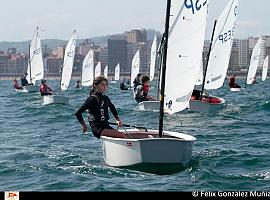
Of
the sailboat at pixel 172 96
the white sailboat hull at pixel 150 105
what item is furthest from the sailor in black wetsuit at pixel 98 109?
the white sailboat hull at pixel 150 105

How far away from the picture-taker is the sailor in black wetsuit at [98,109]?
9.10 meters

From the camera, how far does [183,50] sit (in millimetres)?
10539

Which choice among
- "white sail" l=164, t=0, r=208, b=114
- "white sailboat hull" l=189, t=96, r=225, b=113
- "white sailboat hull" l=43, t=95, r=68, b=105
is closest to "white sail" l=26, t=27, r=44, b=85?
"white sailboat hull" l=43, t=95, r=68, b=105

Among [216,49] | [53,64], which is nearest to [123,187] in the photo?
[216,49]

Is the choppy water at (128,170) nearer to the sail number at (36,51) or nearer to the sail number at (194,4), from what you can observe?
the sail number at (194,4)

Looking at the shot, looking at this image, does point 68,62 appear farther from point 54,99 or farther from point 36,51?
point 36,51

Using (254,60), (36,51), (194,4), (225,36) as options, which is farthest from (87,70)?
(194,4)

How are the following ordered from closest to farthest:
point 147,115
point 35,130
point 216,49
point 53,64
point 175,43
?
point 175,43, point 35,130, point 147,115, point 216,49, point 53,64

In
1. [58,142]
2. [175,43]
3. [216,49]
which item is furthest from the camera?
[216,49]

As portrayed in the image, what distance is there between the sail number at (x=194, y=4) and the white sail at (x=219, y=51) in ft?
37.4

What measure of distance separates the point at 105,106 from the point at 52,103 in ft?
54.9

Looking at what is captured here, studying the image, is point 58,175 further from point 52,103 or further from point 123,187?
point 52,103

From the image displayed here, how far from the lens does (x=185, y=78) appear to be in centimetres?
1080

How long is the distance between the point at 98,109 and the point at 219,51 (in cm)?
1384
